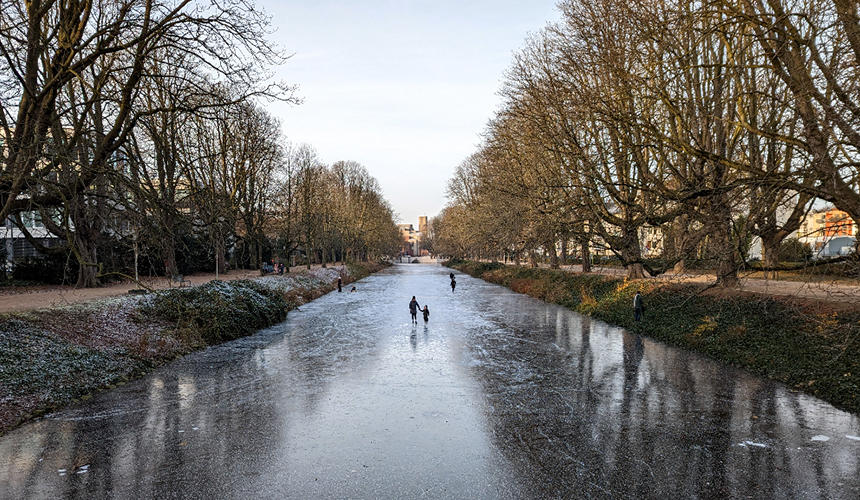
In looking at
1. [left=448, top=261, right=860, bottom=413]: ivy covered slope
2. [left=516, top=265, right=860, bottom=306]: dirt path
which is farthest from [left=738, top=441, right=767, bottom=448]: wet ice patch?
[left=516, top=265, right=860, bottom=306]: dirt path

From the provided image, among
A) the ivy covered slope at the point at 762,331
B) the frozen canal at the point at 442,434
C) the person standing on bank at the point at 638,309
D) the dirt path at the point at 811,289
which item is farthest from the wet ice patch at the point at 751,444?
→ the person standing on bank at the point at 638,309

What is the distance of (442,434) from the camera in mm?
8375

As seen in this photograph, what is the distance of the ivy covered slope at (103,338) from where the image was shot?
400 inches

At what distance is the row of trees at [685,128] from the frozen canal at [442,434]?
2919mm

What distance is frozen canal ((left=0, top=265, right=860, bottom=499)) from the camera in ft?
21.2

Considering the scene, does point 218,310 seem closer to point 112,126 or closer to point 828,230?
point 112,126

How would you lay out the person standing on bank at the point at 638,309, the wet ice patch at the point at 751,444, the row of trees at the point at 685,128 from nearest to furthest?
the wet ice patch at the point at 751,444 < the row of trees at the point at 685,128 < the person standing on bank at the point at 638,309

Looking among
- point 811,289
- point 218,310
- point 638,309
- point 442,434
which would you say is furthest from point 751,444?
point 218,310

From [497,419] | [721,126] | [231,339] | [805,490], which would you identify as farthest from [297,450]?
[721,126]

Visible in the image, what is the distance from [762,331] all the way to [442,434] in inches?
428

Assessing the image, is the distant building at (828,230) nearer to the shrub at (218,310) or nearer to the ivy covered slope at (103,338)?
the ivy covered slope at (103,338)

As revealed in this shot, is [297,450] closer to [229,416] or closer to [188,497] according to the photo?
[188,497]

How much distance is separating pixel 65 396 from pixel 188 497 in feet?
20.3

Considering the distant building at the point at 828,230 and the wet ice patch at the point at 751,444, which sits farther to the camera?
the wet ice patch at the point at 751,444
